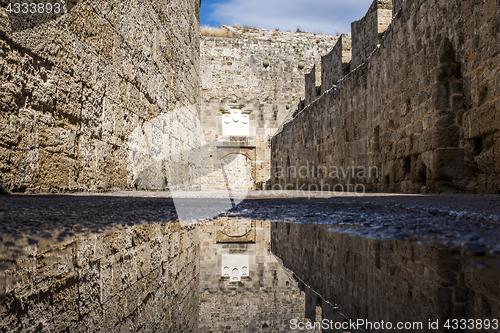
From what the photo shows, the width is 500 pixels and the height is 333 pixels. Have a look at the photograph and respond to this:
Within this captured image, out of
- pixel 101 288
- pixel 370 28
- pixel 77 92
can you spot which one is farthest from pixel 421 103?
pixel 101 288

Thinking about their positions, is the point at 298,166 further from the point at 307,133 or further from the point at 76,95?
the point at 76,95

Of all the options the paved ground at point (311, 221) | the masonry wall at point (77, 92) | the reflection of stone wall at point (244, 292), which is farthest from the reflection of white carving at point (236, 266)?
the masonry wall at point (77, 92)

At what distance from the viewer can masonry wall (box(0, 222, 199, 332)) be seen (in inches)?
32.7

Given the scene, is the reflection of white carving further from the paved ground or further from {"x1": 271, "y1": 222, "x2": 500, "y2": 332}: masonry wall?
the paved ground

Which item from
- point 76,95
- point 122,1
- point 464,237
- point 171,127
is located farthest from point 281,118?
point 464,237

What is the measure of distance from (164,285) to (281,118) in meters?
18.6

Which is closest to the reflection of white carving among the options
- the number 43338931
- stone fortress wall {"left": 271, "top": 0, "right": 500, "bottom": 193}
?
the number 43338931

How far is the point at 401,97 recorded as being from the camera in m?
6.25

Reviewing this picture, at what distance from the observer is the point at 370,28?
30.5 ft

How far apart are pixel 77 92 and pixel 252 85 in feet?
64.0

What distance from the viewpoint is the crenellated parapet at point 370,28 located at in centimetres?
Result: 886

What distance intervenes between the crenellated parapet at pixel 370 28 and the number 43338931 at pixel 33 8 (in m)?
6.65

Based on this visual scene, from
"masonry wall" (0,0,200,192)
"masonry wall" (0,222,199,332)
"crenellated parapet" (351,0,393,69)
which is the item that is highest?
"crenellated parapet" (351,0,393,69)

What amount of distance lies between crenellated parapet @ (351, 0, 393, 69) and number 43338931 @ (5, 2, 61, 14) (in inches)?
262
